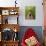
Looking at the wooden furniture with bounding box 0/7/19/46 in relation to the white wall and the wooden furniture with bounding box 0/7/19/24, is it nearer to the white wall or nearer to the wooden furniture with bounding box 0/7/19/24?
the wooden furniture with bounding box 0/7/19/24

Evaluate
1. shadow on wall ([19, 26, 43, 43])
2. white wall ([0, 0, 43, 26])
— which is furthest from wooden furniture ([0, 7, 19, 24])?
shadow on wall ([19, 26, 43, 43])

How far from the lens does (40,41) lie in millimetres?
4922

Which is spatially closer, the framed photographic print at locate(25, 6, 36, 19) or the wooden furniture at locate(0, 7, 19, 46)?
the wooden furniture at locate(0, 7, 19, 46)

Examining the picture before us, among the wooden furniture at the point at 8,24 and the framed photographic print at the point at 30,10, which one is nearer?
the wooden furniture at the point at 8,24

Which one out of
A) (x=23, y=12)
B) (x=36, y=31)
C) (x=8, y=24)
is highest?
(x=23, y=12)

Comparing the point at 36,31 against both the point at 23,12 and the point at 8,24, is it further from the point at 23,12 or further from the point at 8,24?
the point at 8,24

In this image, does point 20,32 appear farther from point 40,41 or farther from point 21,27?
point 40,41

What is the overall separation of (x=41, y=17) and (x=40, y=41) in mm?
727

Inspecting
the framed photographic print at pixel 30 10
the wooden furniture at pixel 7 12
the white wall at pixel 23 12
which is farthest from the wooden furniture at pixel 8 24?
the framed photographic print at pixel 30 10

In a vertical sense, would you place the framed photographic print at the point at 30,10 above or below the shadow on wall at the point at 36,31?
above

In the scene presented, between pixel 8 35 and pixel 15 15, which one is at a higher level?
pixel 15 15

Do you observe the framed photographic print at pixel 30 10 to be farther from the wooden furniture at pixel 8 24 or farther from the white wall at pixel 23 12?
the wooden furniture at pixel 8 24

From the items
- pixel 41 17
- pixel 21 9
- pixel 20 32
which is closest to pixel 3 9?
pixel 21 9

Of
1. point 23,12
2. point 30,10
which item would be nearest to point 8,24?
point 23,12
